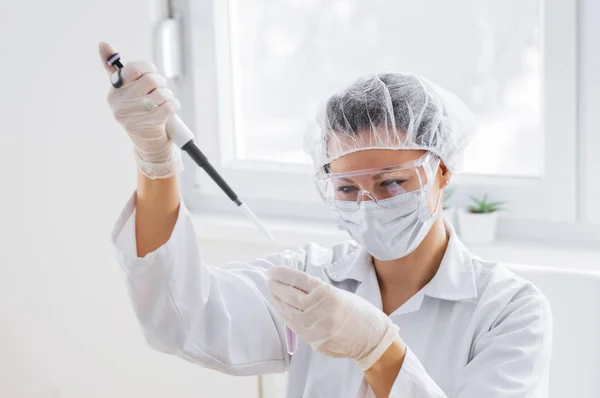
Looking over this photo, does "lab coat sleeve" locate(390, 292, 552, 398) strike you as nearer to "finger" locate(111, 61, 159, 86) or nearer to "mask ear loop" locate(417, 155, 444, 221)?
"mask ear loop" locate(417, 155, 444, 221)

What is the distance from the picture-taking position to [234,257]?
7.81 feet

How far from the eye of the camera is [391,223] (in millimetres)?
1522

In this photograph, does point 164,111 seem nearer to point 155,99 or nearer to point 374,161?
point 155,99

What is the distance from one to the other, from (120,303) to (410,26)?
1130 millimetres

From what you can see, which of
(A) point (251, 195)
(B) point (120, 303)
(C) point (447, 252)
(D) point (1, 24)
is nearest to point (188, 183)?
(A) point (251, 195)

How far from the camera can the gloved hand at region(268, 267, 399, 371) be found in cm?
130

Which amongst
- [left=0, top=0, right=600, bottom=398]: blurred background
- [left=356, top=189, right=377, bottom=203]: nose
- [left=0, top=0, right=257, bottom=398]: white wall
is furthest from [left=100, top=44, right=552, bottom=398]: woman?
[left=0, top=0, right=257, bottom=398]: white wall

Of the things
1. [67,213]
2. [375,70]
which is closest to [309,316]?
[375,70]

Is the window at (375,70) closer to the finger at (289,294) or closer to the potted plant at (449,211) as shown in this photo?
the potted plant at (449,211)

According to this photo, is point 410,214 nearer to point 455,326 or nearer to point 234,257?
point 455,326

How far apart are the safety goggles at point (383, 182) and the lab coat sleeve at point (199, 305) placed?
0.84ft

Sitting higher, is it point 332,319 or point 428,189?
point 428,189

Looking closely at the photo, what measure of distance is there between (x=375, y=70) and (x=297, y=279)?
1089 mm

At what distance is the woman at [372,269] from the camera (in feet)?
4.70
